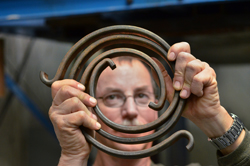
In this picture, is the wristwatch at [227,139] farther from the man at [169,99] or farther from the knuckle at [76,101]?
the knuckle at [76,101]

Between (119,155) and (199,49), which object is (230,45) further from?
(119,155)

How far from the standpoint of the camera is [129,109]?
0.80 meters

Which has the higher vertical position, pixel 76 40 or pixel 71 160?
pixel 76 40

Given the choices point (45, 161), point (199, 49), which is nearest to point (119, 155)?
point (199, 49)

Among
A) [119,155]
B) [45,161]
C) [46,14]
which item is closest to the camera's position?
[119,155]

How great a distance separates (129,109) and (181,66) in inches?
10.1

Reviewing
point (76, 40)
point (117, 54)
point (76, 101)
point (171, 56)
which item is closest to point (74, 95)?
point (76, 101)

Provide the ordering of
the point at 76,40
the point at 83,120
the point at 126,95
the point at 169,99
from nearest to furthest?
the point at 83,120
the point at 169,99
the point at 126,95
the point at 76,40

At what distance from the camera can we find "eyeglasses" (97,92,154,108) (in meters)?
0.86

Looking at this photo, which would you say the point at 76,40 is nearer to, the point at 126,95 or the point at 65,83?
the point at 126,95

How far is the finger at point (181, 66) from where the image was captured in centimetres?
62

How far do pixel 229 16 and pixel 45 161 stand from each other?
64.3 inches

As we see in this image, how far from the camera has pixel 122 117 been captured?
0.82 metres

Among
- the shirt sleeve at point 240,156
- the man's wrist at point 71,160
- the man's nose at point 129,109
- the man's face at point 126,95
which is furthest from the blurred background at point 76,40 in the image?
the man's wrist at point 71,160
